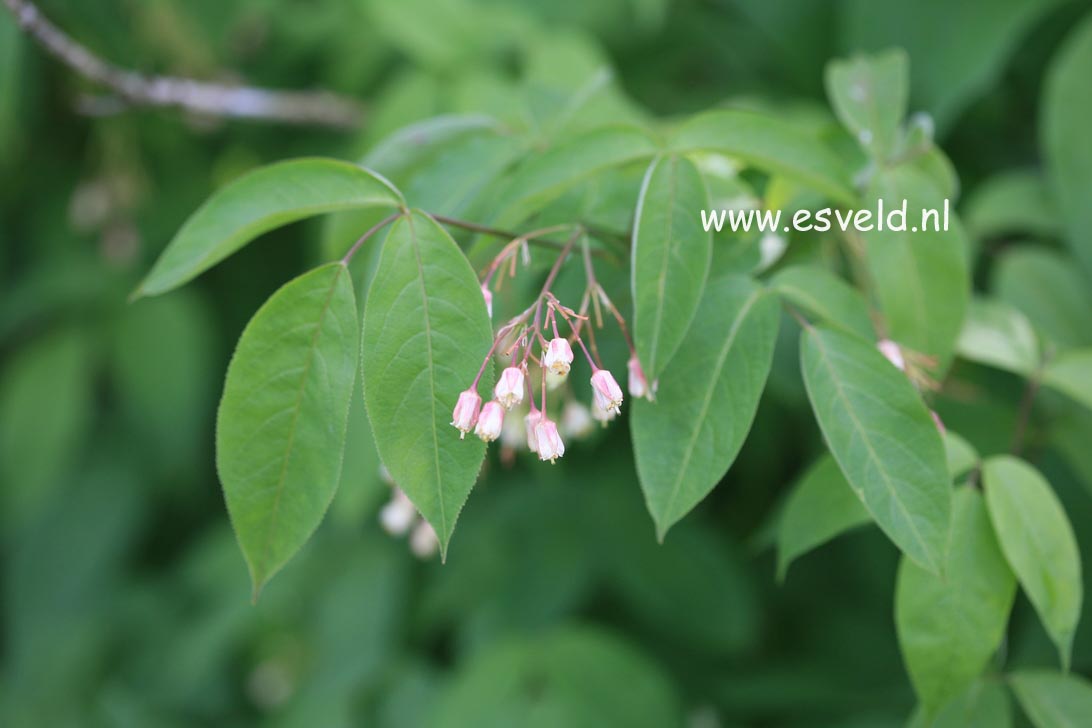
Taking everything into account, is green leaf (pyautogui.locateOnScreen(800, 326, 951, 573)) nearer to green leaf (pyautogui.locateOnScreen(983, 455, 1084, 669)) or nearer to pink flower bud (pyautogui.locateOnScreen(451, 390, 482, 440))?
green leaf (pyautogui.locateOnScreen(983, 455, 1084, 669))

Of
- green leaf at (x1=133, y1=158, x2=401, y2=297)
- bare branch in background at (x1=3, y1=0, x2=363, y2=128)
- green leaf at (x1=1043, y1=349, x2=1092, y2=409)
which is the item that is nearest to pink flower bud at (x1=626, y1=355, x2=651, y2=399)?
green leaf at (x1=133, y1=158, x2=401, y2=297)

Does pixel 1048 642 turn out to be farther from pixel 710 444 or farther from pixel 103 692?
pixel 103 692

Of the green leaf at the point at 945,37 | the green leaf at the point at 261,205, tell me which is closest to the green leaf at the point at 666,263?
the green leaf at the point at 261,205

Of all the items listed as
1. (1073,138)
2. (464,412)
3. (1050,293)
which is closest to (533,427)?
(464,412)

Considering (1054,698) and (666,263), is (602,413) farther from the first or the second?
(1054,698)

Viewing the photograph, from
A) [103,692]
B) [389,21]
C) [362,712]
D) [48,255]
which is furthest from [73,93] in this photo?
[362,712]
